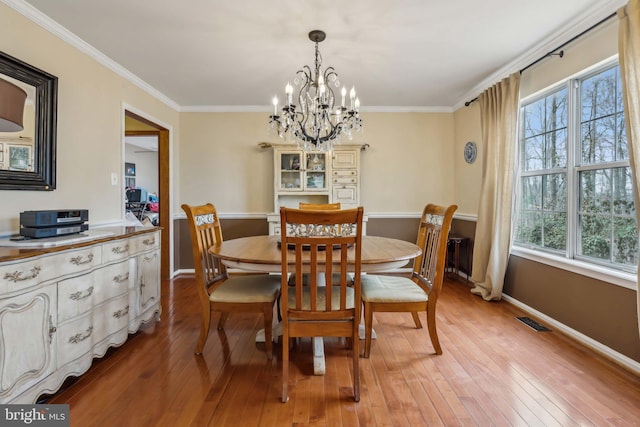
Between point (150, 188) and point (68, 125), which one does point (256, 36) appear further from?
point (150, 188)

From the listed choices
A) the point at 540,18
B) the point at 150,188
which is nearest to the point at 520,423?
the point at 540,18

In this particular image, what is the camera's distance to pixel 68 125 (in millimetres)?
2395

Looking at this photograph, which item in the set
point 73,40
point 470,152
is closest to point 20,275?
point 73,40

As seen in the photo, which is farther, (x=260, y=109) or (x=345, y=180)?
(x=260, y=109)

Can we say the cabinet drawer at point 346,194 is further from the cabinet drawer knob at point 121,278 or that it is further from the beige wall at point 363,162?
the cabinet drawer knob at point 121,278

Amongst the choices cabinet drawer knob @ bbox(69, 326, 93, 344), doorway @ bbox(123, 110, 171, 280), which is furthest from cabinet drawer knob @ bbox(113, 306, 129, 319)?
doorway @ bbox(123, 110, 171, 280)

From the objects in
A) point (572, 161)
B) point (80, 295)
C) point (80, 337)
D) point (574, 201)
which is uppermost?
point (572, 161)

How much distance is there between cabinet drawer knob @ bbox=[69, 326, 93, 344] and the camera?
172cm

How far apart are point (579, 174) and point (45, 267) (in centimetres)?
355

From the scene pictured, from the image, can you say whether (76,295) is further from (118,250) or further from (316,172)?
(316,172)

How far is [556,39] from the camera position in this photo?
2477 millimetres

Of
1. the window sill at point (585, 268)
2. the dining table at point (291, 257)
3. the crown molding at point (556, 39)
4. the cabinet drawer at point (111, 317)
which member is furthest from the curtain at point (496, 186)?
the cabinet drawer at point (111, 317)
